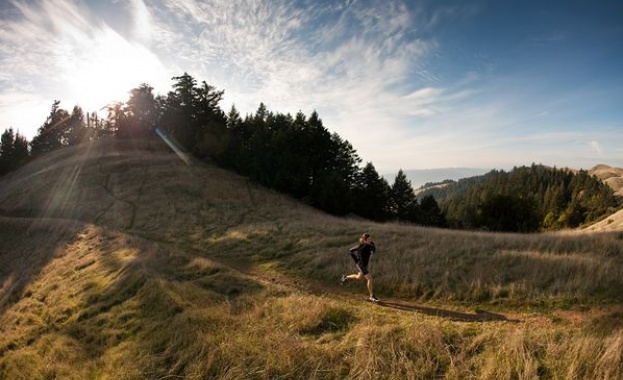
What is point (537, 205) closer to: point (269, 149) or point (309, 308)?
point (269, 149)

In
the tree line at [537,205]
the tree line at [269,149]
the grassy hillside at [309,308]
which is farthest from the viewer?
the tree line at [537,205]

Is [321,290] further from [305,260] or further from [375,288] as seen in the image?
[305,260]

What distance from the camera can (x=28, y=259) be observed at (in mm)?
25875

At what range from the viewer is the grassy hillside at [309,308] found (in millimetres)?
7613

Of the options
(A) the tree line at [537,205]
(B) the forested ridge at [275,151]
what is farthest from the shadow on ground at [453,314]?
(A) the tree line at [537,205]

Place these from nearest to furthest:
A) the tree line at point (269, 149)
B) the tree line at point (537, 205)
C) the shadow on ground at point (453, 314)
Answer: the shadow on ground at point (453, 314) → the tree line at point (269, 149) → the tree line at point (537, 205)

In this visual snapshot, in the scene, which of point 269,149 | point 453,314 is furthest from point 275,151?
point 453,314

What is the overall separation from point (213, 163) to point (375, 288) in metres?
56.2

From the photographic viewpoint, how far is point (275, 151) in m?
54.0

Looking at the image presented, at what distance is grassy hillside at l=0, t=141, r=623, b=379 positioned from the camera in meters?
7.61

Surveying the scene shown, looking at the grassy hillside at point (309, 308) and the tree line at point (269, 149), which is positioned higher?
the tree line at point (269, 149)

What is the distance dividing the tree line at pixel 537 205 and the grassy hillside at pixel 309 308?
49.0 metres

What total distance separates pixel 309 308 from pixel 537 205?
79200mm

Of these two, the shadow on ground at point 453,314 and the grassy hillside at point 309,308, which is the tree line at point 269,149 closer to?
the grassy hillside at point 309,308
